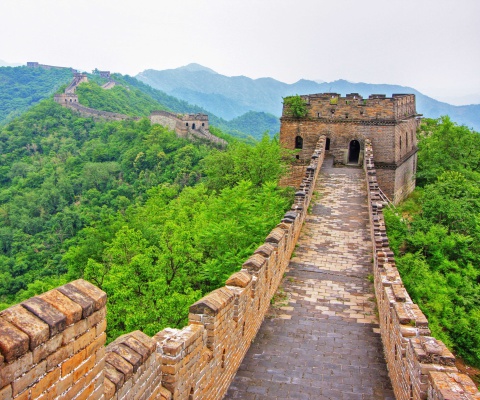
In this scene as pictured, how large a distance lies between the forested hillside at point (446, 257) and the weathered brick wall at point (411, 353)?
2.35 m

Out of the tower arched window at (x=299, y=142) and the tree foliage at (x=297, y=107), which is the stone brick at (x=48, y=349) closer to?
the tree foliage at (x=297, y=107)

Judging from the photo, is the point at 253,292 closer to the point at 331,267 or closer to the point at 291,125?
the point at 331,267

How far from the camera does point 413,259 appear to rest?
12.3 m

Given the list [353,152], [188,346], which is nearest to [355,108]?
[353,152]

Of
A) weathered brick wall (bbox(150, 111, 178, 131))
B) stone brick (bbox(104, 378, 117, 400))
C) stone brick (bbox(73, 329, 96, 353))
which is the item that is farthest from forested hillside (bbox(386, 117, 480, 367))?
weathered brick wall (bbox(150, 111, 178, 131))

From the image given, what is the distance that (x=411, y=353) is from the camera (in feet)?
19.0

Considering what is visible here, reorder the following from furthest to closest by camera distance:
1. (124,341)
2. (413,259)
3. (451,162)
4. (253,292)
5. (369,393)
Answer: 1. (451,162)
2. (413,259)
3. (253,292)
4. (369,393)
5. (124,341)

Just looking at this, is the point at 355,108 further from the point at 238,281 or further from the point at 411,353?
the point at 411,353

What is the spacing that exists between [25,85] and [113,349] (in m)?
138

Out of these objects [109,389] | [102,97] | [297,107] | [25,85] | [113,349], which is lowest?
[109,389]

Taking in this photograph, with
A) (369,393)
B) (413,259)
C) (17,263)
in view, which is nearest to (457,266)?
(413,259)

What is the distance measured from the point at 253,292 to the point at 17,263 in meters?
38.0

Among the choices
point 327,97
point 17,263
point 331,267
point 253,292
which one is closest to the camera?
point 253,292

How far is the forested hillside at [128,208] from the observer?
1419 cm
